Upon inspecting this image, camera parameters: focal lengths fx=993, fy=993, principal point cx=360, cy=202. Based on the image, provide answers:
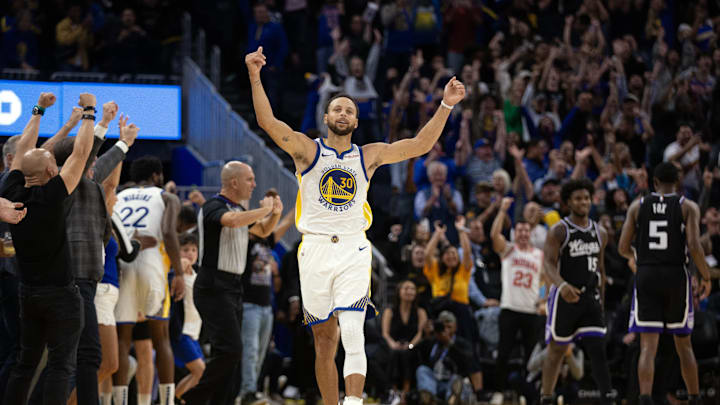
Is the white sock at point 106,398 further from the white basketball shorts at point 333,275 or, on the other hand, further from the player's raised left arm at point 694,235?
the player's raised left arm at point 694,235

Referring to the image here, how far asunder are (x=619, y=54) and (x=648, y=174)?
2.80 m

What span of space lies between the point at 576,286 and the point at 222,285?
10.8 ft

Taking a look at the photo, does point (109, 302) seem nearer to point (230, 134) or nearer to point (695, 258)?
point (695, 258)

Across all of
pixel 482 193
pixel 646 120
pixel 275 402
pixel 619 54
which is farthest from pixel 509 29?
pixel 275 402

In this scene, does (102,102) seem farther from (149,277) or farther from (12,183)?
(12,183)

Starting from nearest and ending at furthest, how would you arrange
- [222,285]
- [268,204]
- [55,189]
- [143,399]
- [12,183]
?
[55,189] → [12,183] → [268,204] → [222,285] → [143,399]

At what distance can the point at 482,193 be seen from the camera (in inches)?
527

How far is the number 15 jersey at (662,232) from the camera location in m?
9.09

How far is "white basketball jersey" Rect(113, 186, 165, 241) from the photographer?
28.2ft

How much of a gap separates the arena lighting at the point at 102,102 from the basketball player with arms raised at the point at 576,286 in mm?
8005

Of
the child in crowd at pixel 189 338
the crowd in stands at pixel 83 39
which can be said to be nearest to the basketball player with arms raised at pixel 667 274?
the child in crowd at pixel 189 338

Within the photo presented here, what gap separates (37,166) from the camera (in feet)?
20.4

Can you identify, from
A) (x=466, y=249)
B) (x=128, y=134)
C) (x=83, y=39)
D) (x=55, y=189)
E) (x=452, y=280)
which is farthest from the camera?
(x=83, y=39)

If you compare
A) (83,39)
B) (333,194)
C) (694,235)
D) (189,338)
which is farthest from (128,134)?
(83,39)
